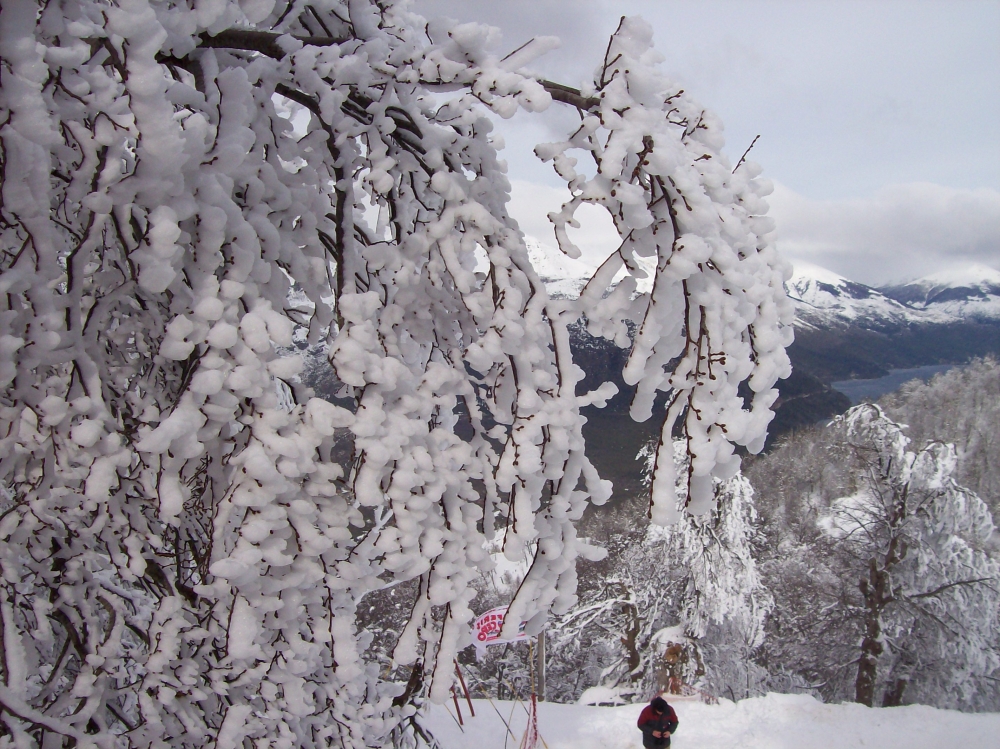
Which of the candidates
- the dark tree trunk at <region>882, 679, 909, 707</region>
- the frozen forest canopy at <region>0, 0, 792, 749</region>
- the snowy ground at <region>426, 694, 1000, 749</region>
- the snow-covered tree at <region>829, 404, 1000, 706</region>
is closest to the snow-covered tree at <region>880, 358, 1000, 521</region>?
the dark tree trunk at <region>882, 679, 909, 707</region>

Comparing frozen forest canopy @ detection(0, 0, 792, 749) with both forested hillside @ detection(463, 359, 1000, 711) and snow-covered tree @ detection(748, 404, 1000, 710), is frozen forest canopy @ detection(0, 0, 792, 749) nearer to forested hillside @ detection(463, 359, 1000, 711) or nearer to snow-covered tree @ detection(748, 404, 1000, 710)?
forested hillside @ detection(463, 359, 1000, 711)

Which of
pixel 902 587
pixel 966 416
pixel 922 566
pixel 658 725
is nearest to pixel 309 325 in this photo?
pixel 658 725

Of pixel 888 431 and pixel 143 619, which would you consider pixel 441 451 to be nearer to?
pixel 143 619

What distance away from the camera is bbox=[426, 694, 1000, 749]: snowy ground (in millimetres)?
7195

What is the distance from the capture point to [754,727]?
24.4 ft

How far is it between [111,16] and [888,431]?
46.2ft

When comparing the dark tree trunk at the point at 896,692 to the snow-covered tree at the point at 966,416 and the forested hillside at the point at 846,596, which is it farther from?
the snow-covered tree at the point at 966,416

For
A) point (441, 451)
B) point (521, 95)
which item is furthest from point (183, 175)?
point (441, 451)

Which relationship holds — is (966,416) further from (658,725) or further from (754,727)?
(658,725)

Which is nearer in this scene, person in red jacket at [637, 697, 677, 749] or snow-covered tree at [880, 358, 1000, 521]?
person in red jacket at [637, 697, 677, 749]

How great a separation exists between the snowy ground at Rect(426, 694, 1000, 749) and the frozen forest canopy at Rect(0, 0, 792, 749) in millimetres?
6508

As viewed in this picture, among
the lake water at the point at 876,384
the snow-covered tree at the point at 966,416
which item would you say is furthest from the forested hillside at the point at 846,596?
the lake water at the point at 876,384

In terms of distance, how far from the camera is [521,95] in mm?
1112

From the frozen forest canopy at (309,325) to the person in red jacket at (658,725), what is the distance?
6.00m
